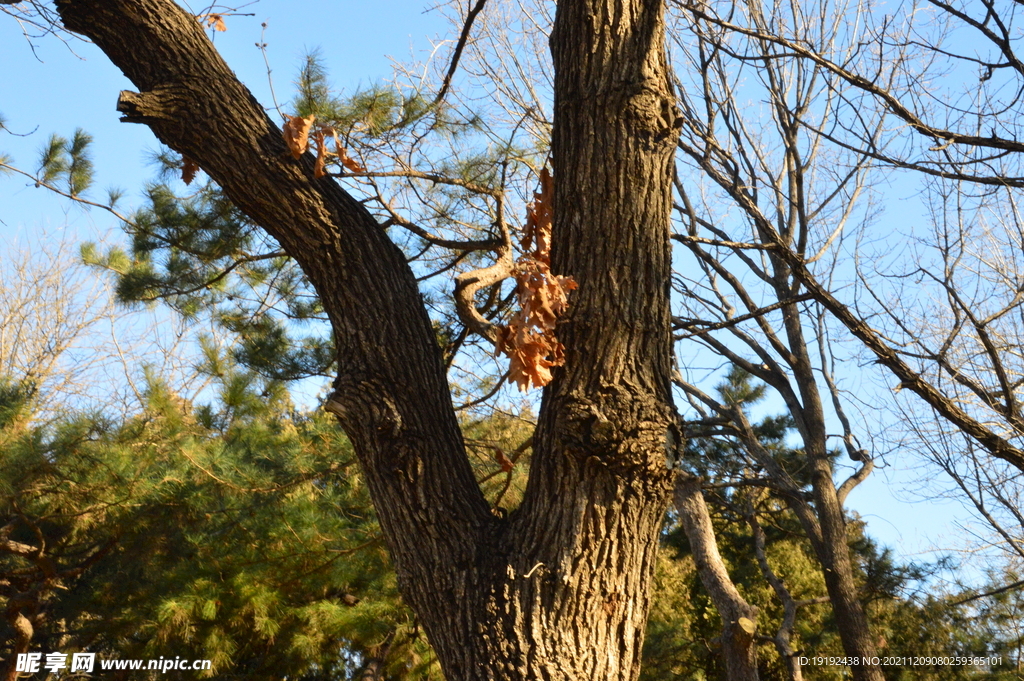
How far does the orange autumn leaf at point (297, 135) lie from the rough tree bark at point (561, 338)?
0.15ft

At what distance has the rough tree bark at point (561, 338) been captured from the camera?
204 centimetres

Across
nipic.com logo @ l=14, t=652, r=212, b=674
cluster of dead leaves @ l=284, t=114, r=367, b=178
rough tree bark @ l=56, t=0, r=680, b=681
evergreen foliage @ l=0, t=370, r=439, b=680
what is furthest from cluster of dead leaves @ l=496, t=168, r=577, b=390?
nipic.com logo @ l=14, t=652, r=212, b=674

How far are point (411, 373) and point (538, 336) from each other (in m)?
0.43

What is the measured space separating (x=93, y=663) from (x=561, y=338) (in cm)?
773

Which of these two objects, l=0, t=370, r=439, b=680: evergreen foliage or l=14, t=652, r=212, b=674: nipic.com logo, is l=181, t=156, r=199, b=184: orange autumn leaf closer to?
l=0, t=370, r=439, b=680: evergreen foliage

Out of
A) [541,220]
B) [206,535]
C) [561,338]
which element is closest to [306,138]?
[541,220]

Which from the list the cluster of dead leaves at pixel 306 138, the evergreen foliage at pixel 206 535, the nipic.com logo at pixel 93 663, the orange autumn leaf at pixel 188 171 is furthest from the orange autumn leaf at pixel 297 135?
the nipic.com logo at pixel 93 663

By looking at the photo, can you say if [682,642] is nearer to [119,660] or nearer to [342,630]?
[342,630]

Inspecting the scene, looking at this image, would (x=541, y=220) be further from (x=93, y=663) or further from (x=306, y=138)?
(x=93, y=663)

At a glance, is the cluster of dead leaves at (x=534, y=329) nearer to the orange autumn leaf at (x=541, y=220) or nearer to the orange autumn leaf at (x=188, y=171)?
the orange autumn leaf at (x=541, y=220)

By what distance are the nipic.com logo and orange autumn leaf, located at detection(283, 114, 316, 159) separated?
19.9ft

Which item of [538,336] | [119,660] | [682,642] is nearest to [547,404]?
[538,336]

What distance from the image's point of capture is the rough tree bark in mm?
2045

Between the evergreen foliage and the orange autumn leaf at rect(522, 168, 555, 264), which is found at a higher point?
the orange autumn leaf at rect(522, 168, 555, 264)
